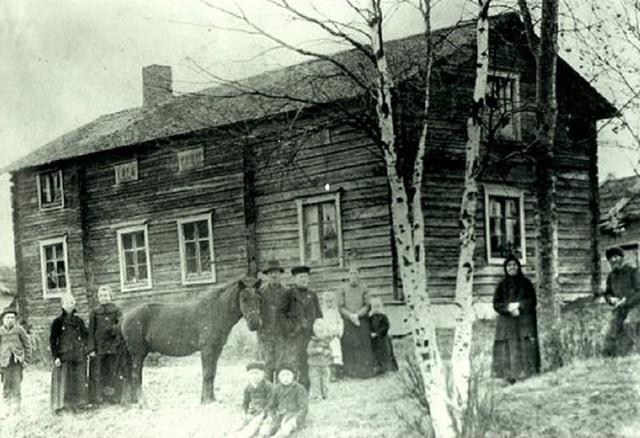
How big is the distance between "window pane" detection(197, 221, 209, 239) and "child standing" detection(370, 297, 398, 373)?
5321 mm

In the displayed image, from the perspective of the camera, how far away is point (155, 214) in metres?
16.0

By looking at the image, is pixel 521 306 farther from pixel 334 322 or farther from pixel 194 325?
pixel 194 325

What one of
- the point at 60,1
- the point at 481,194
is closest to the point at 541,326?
the point at 481,194

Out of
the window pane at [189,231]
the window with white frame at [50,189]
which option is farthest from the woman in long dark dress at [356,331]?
the window with white frame at [50,189]

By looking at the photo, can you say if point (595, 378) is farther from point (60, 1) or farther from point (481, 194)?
point (60, 1)

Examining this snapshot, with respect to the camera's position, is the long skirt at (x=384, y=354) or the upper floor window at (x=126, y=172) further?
the upper floor window at (x=126, y=172)

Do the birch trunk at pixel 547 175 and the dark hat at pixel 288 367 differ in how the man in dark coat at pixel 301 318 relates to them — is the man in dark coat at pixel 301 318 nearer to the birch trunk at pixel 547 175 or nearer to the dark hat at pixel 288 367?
the dark hat at pixel 288 367

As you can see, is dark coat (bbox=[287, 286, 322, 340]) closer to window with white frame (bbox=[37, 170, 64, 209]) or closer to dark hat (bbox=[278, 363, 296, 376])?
dark hat (bbox=[278, 363, 296, 376])

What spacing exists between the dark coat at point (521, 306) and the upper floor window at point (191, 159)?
7319mm

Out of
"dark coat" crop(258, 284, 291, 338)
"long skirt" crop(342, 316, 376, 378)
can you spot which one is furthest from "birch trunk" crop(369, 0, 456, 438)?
"long skirt" crop(342, 316, 376, 378)

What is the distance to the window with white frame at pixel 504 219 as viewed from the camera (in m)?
14.5

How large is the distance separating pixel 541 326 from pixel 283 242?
18.3 ft

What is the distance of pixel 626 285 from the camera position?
1061 cm

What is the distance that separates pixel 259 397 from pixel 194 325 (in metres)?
2.20
